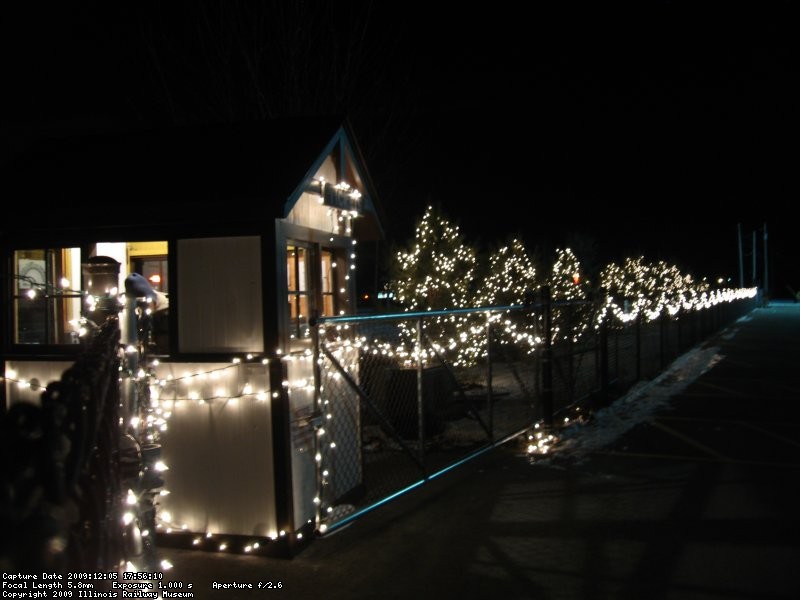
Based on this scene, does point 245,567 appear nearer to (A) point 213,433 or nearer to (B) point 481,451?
(A) point 213,433

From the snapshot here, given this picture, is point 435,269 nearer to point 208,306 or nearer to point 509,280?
point 509,280

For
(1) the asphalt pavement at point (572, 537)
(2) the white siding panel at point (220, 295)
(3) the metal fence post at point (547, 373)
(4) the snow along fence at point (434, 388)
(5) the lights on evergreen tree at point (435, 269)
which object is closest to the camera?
(1) the asphalt pavement at point (572, 537)

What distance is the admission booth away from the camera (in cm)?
510

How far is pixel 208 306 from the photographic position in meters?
5.34

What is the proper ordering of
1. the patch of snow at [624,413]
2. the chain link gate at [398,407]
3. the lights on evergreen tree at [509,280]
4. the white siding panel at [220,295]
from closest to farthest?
1. the white siding panel at [220,295]
2. the chain link gate at [398,407]
3. the patch of snow at [624,413]
4. the lights on evergreen tree at [509,280]

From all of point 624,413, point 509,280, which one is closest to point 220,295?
point 624,413

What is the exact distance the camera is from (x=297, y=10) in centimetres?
1348

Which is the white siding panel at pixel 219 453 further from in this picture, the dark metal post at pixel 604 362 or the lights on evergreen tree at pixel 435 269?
the lights on evergreen tree at pixel 435 269

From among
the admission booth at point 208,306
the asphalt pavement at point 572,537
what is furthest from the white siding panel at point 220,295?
the asphalt pavement at point 572,537

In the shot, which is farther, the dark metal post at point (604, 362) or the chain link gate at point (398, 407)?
the dark metal post at point (604, 362)

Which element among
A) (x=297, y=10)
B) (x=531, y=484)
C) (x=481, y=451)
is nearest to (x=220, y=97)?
(x=297, y=10)

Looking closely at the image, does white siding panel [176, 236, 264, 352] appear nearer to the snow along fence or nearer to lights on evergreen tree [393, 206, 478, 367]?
the snow along fence

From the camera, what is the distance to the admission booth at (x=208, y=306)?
5.10 meters

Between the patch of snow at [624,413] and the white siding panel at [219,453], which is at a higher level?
the white siding panel at [219,453]
